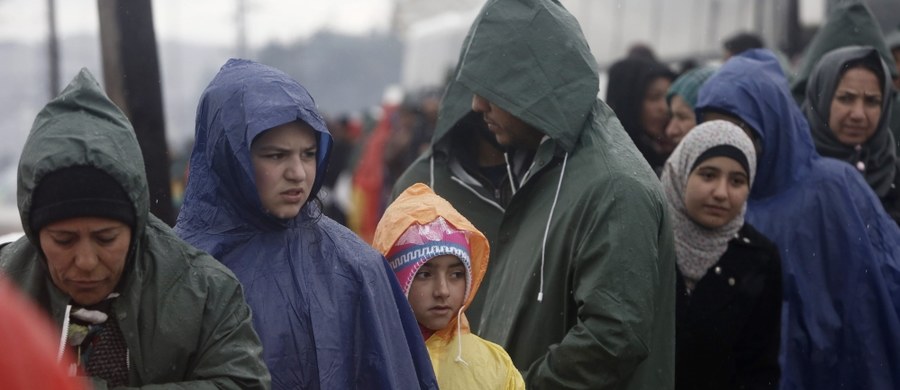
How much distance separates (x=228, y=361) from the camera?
3350 mm

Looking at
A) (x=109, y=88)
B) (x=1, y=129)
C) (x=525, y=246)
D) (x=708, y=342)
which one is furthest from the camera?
(x=1, y=129)

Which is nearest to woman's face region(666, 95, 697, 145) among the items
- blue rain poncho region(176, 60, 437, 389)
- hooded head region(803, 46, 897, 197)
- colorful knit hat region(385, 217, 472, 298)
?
hooded head region(803, 46, 897, 197)

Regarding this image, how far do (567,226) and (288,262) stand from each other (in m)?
1.12

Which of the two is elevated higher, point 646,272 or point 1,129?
point 646,272

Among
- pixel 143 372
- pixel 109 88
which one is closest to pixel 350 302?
pixel 143 372

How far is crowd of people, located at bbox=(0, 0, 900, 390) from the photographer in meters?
3.30

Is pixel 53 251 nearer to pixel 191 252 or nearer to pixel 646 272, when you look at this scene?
pixel 191 252

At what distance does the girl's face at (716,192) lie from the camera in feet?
18.2

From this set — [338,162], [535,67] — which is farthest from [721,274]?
[338,162]

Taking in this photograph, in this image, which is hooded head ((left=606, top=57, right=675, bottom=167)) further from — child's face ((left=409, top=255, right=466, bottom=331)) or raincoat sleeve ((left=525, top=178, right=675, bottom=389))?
child's face ((left=409, top=255, right=466, bottom=331))

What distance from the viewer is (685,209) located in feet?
18.5

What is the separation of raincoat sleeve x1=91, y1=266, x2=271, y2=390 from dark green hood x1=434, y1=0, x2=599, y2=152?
1.57 meters

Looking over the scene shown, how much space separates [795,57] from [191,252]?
10253 millimetres

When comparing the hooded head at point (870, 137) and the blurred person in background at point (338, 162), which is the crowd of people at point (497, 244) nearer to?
the hooded head at point (870, 137)
